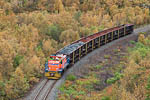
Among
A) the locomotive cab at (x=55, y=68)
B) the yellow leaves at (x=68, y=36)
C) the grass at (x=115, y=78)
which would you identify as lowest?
the grass at (x=115, y=78)

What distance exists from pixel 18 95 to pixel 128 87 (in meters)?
9.90

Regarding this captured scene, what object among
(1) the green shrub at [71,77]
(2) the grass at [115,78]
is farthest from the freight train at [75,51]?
(2) the grass at [115,78]

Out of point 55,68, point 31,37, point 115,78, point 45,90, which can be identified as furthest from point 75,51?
point 45,90

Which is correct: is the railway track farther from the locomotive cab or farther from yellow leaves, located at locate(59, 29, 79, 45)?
yellow leaves, located at locate(59, 29, 79, 45)

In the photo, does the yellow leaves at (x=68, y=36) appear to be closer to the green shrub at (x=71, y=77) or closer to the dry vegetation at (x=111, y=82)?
the dry vegetation at (x=111, y=82)

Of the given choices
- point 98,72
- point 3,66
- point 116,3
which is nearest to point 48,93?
point 3,66

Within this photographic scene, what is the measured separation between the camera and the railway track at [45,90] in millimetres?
20703

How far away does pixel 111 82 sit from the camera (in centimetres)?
2495

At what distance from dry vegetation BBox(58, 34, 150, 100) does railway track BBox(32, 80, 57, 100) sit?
1.19 meters

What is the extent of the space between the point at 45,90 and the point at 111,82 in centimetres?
734

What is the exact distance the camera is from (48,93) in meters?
21.5

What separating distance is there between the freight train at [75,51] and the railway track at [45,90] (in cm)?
105

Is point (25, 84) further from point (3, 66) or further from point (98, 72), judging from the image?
point (98, 72)

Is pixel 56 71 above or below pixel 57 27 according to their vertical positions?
below
